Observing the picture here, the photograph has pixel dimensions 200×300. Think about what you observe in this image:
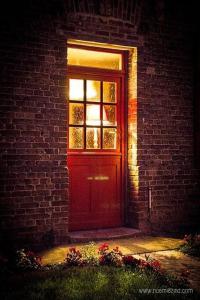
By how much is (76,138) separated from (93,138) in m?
0.32

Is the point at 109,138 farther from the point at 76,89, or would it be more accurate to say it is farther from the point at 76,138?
the point at 76,89

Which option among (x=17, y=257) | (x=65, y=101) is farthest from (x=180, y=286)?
(x=65, y=101)

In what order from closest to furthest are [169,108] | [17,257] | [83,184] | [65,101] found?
[17,257] < [65,101] < [83,184] < [169,108]

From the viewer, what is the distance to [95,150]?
6.85 m

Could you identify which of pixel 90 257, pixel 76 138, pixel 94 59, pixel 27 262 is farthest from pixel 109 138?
pixel 27 262

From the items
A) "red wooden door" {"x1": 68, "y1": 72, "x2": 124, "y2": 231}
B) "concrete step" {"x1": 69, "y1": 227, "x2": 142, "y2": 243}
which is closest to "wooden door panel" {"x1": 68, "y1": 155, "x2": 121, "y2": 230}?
"red wooden door" {"x1": 68, "y1": 72, "x2": 124, "y2": 231}

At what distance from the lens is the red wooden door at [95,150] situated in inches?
262

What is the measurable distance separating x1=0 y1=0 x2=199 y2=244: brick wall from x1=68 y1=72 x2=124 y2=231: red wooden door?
32 cm

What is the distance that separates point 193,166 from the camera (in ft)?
24.7

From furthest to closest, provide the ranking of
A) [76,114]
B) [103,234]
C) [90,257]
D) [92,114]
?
[92,114] < [76,114] < [103,234] < [90,257]

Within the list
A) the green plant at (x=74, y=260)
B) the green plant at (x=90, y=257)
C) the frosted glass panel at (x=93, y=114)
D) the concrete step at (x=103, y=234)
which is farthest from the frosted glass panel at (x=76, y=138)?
the green plant at (x=74, y=260)

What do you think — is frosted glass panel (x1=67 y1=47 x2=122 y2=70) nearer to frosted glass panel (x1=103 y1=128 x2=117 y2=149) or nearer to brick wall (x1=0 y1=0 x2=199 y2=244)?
brick wall (x1=0 y1=0 x2=199 y2=244)

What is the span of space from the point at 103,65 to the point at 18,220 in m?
3.00

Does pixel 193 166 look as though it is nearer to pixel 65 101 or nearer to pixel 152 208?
pixel 152 208
